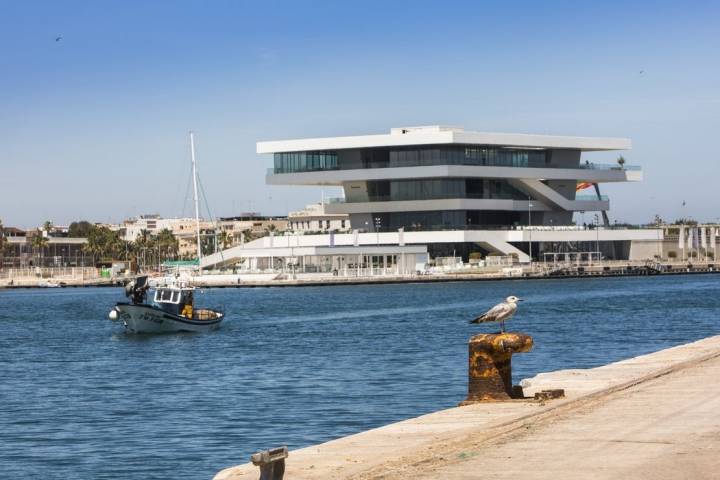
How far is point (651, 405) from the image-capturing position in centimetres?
2320

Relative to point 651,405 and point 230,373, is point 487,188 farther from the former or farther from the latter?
point 651,405

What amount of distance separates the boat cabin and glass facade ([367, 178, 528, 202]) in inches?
3999

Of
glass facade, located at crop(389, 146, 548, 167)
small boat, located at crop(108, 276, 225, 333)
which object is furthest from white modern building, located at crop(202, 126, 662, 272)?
small boat, located at crop(108, 276, 225, 333)

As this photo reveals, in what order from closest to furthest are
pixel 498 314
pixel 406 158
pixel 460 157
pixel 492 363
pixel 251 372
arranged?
pixel 492 363 < pixel 498 314 < pixel 251 372 < pixel 460 157 < pixel 406 158

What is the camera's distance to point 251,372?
50844 millimetres

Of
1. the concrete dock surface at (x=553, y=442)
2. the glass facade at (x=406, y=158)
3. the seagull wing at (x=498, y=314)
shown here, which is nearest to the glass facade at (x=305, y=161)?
the glass facade at (x=406, y=158)

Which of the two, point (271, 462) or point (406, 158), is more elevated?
point (406, 158)

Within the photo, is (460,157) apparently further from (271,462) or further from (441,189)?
(271,462)

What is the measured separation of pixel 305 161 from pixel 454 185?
68.2ft

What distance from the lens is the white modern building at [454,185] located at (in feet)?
584

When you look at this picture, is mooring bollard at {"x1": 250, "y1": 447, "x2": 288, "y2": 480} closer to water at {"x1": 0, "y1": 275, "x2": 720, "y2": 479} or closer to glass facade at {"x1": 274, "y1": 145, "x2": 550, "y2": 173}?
water at {"x1": 0, "y1": 275, "x2": 720, "y2": 479}

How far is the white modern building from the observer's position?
178 m

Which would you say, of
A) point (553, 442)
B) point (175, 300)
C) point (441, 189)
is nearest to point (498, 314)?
point (553, 442)

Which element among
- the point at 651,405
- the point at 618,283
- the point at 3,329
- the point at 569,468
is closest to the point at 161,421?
the point at 651,405
